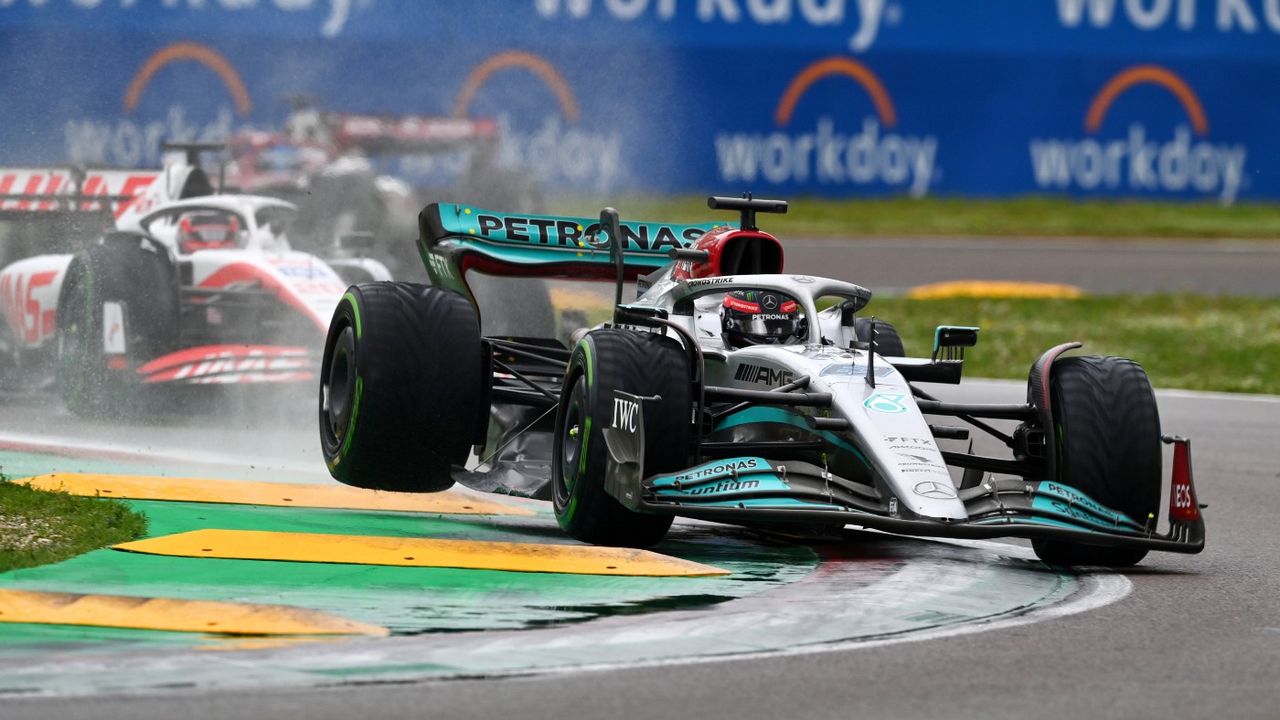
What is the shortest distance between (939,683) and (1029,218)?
22517 millimetres

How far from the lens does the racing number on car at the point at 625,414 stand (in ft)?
25.6

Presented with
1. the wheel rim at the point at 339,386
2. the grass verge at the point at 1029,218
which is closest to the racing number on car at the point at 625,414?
the wheel rim at the point at 339,386

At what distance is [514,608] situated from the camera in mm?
6809

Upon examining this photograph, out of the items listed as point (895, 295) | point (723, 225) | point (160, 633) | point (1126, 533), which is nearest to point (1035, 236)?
point (895, 295)

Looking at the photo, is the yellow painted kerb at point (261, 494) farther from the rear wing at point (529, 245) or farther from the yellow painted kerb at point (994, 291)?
the yellow painted kerb at point (994, 291)

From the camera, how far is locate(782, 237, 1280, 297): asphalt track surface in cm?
2289

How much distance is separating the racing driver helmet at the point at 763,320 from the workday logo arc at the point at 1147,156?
1826 cm

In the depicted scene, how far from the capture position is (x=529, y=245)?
1041 centimetres

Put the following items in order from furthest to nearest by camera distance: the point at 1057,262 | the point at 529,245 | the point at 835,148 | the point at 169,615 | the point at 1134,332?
the point at 835,148 → the point at 1057,262 → the point at 1134,332 → the point at 529,245 → the point at 169,615

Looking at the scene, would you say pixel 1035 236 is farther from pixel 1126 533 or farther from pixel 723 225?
pixel 1126 533

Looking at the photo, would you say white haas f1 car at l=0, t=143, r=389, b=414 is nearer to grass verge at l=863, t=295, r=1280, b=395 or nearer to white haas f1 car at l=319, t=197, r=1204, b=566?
white haas f1 car at l=319, t=197, r=1204, b=566

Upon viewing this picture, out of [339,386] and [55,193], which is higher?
[55,193]

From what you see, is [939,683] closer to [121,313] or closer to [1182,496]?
[1182,496]

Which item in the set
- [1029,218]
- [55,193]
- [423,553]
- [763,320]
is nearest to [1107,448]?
[763,320]
